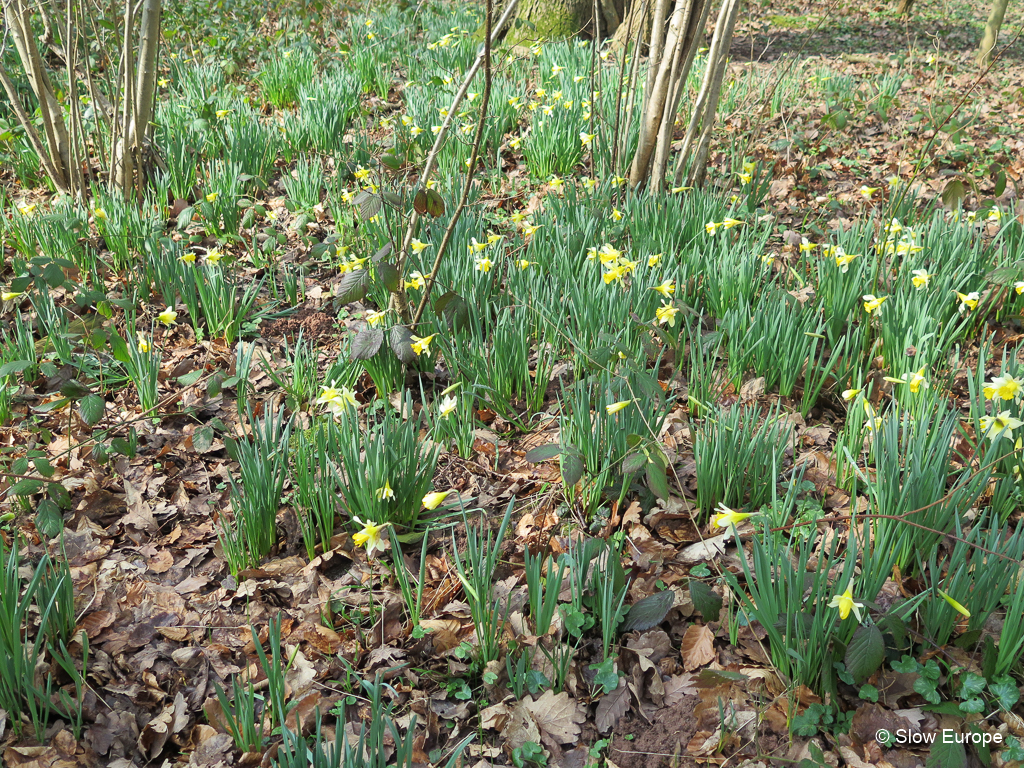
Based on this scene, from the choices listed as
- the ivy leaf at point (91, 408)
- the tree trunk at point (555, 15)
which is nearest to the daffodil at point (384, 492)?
the ivy leaf at point (91, 408)

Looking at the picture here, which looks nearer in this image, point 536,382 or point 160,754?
point 160,754

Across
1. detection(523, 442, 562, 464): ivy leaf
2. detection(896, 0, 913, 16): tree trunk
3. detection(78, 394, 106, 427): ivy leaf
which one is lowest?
detection(523, 442, 562, 464): ivy leaf

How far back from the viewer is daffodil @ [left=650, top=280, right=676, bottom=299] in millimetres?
2377

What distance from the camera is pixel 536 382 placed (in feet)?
7.77

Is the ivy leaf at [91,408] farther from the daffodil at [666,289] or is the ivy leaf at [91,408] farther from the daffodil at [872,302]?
the daffodil at [872,302]

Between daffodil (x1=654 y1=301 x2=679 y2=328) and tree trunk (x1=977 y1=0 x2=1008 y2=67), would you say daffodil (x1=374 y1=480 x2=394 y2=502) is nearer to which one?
daffodil (x1=654 y1=301 x2=679 y2=328)

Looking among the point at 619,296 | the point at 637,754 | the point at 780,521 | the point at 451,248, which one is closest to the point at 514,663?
the point at 637,754

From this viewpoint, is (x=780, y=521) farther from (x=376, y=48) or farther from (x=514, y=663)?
(x=376, y=48)

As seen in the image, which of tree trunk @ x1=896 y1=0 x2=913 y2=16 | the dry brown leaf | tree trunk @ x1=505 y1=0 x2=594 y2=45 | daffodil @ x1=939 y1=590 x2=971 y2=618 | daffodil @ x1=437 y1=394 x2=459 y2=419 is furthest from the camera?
tree trunk @ x1=896 y1=0 x2=913 y2=16

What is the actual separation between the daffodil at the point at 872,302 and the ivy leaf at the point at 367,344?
163 cm

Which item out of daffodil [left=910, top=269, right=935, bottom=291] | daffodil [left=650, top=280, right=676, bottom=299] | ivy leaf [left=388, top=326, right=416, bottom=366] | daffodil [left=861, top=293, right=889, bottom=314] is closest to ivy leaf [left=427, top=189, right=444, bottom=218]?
ivy leaf [left=388, top=326, right=416, bottom=366]

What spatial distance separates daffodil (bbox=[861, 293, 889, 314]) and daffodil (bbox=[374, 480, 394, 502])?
5.48 feet

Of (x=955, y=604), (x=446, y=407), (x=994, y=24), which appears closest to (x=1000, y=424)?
(x=955, y=604)

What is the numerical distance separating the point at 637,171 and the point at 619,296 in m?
1.58
